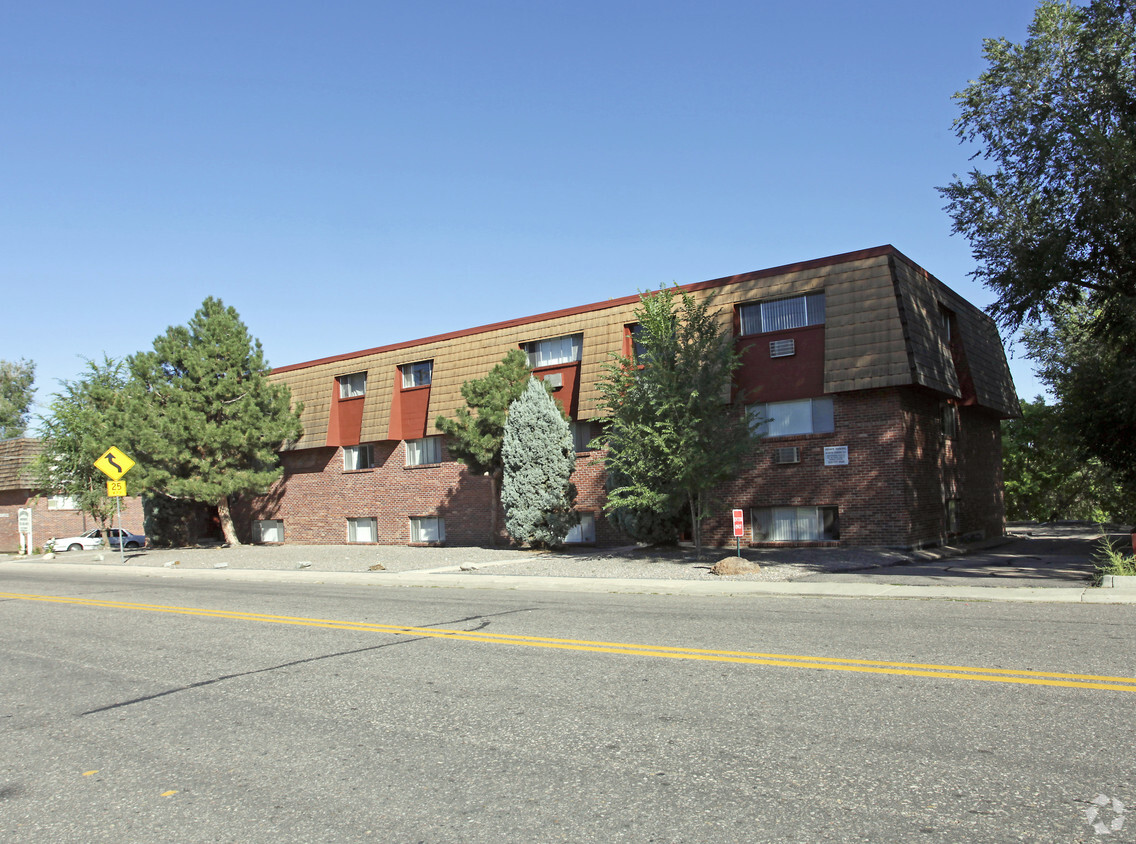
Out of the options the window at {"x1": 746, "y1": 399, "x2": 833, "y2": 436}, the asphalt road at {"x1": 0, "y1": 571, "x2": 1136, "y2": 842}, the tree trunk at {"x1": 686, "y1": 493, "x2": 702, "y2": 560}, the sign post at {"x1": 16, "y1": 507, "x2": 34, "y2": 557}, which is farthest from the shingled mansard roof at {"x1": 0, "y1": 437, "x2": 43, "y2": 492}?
the asphalt road at {"x1": 0, "y1": 571, "x2": 1136, "y2": 842}

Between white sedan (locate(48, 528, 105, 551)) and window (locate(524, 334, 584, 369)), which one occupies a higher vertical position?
window (locate(524, 334, 584, 369))

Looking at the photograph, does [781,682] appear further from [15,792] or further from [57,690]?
[57,690]

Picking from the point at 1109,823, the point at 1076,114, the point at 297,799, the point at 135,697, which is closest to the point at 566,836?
the point at 297,799

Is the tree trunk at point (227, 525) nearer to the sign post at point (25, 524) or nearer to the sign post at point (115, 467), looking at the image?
the sign post at point (115, 467)

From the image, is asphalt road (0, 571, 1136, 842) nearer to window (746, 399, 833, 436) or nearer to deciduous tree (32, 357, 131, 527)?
window (746, 399, 833, 436)

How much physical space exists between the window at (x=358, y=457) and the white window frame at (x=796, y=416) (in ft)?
52.5

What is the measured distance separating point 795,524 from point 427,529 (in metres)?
14.0

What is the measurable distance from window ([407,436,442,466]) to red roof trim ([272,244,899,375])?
355 cm

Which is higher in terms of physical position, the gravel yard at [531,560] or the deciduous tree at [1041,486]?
the deciduous tree at [1041,486]

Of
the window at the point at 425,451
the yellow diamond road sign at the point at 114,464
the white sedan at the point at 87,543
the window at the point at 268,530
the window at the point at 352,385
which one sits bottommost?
the white sedan at the point at 87,543

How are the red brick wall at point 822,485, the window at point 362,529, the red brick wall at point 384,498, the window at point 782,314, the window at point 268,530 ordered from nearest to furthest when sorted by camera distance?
the red brick wall at point 822,485
the window at point 782,314
the red brick wall at point 384,498
the window at point 362,529
the window at point 268,530

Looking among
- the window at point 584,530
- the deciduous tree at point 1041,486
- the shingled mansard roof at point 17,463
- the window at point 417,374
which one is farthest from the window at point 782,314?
the shingled mansard roof at point 17,463

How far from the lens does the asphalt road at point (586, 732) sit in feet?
13.0

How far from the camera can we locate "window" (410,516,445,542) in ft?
97.9
